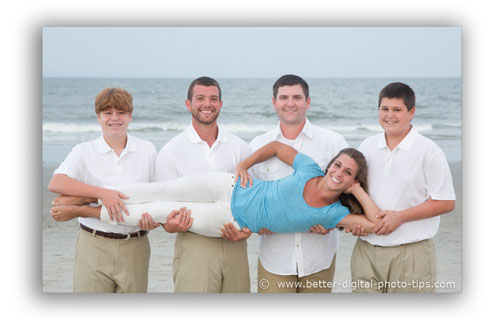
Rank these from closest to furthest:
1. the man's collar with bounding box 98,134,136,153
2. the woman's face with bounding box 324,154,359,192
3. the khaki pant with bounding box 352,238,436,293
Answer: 1. the woman's face with bounding box 324,154,359,192
2. the khaki pant with bounding box 352,238,436,293
3. the man's collar with bounding box 98,134,136,153

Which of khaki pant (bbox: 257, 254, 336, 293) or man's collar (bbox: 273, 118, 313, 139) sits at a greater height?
man's collar (bbox: 273, 118, 313, 139)

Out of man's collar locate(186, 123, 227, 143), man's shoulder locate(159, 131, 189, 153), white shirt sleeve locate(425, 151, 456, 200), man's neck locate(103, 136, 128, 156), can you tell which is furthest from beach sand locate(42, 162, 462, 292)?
man's collar locate(186, 123, 227, 143)

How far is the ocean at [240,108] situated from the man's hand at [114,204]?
40cm

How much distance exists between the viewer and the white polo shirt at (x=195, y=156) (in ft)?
→ 11.3

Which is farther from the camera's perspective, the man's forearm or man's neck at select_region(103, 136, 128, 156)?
man's neck at select_region(103, 136, 128, 156)

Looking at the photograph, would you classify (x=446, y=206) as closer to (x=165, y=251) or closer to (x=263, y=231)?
(x=263, y=231)

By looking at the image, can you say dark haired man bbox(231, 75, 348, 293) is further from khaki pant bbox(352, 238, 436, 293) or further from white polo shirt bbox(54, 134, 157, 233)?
white polo shirt bbox(54, 134, 157, 233)

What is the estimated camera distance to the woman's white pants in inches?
133

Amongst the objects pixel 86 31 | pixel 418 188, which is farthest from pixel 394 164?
pixel 86 31

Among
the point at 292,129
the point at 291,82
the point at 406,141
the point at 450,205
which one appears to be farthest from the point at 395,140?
the point at 291,82

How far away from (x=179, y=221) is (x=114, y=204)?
404mm

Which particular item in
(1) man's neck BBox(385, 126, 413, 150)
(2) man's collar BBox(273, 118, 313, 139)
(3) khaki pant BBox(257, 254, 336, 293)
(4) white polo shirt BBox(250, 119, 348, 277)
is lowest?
(3) khaki pant BBox(257, 254, 336, 293)
